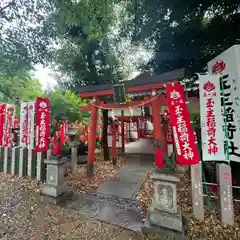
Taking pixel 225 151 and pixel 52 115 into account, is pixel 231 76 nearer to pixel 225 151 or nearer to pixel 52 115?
pixel 225 151

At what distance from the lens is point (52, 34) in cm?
577

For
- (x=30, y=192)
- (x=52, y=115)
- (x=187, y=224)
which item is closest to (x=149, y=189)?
(x=187, y=224)

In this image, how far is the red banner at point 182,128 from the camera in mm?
3324

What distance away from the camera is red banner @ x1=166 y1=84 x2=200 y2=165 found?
332 cm

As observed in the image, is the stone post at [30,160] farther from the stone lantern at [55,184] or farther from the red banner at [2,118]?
the red banner at [2,118]

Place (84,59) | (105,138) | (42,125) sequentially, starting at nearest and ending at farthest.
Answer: (42,125)
(84,59)
(105,138)

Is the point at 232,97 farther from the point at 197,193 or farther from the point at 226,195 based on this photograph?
the point at 197,193

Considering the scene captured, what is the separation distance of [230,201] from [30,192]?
16.6ft

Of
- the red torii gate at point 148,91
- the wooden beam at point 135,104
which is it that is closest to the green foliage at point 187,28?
the red torii gate at point 148,91

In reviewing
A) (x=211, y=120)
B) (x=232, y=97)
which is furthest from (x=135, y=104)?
(x=232, y=97)

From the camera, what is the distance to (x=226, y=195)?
3.23 meters

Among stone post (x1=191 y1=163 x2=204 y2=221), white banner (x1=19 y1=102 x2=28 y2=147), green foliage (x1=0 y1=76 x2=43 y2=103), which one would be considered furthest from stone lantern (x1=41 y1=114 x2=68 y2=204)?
green foliage (x1=0 y1=76 x2=43 y2=103)

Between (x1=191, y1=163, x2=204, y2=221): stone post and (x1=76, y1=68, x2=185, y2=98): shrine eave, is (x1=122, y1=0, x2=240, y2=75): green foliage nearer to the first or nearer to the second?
(x1=76, y1=68, x2=185, y2=98): shrine eave

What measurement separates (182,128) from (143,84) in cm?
197
